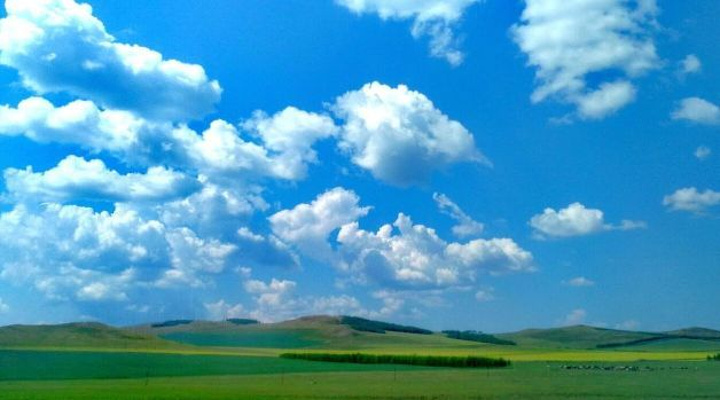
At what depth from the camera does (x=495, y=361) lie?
12456cm

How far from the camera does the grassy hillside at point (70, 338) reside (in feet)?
575

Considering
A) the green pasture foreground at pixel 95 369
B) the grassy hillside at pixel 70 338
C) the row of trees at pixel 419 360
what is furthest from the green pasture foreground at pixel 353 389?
the grassy hillside at pixel 70 338

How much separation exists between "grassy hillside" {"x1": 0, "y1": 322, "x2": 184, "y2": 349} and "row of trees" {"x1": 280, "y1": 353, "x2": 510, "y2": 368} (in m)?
54.5

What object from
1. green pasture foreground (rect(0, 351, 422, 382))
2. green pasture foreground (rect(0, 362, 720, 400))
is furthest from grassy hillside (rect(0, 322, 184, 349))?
green pasture foreground (rect(0, 362, 720, 400))

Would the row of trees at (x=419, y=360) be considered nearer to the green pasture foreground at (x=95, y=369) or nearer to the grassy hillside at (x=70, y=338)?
the green pasture foreground at (x=95, y=369)

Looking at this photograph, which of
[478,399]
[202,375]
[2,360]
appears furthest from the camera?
[2,360]

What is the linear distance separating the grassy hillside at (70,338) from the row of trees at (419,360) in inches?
2145

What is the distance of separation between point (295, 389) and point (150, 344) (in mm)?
132568

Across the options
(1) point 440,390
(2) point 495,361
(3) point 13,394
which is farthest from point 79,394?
(2) point 495,361

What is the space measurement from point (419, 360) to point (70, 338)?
98.4m

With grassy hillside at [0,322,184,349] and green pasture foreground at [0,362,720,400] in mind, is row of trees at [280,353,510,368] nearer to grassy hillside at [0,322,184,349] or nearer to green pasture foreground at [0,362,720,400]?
green pasture foreground at [0,362,720,400]

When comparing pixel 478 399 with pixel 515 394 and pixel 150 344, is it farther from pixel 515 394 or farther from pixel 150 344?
pixel 150 344

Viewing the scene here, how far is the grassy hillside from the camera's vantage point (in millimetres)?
175125

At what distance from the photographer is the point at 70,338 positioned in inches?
7264
